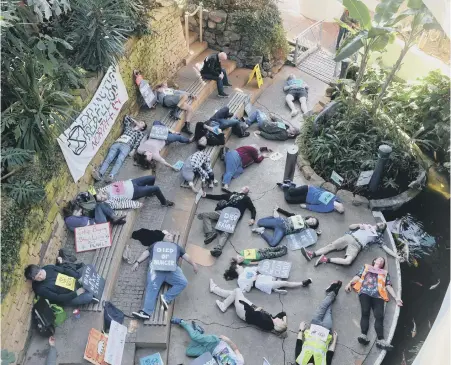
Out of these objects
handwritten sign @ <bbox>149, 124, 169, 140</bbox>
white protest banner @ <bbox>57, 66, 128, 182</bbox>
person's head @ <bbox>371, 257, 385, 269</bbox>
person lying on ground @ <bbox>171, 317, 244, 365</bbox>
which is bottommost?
person lying on ground @ <bbox>171, 317, 244, 365</bbox>

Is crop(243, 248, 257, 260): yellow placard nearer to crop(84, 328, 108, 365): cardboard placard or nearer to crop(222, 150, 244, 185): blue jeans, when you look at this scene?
crop(222, 150, 244, 185): blue jeans

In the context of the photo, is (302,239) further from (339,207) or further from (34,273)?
(34,273)

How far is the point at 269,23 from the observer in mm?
11852

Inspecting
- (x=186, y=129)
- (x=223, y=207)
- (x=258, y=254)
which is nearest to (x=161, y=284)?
(x=258, y=254)

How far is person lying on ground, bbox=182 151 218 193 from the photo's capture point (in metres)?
8.91

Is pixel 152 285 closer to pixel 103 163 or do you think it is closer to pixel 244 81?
pixel 103 163

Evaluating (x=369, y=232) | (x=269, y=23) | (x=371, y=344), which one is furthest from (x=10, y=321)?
(x=269, y=23)

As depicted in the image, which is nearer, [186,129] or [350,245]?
[350,245]

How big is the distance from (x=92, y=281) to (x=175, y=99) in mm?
4674

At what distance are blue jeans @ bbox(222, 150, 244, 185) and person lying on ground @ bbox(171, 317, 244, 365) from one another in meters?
3.38

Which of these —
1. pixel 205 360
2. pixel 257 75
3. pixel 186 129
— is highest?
pixel 257 75

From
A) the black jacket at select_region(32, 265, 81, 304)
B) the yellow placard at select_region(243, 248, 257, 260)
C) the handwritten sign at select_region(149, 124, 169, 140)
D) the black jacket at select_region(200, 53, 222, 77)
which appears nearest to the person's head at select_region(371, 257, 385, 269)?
the yellow placard at select_region(243, 248, 257, 260)

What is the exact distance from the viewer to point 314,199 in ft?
29.1

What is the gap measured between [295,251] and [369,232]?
1334mm
